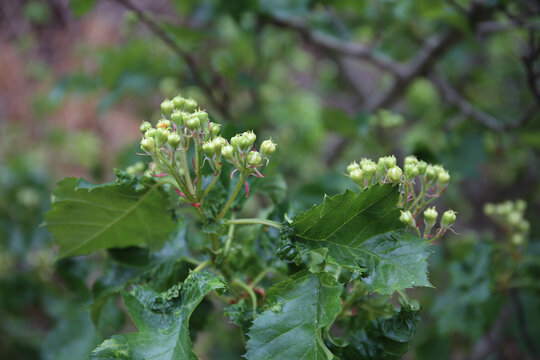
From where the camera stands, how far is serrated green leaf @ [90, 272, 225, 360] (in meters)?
0.80

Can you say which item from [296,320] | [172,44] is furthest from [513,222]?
[172,44]

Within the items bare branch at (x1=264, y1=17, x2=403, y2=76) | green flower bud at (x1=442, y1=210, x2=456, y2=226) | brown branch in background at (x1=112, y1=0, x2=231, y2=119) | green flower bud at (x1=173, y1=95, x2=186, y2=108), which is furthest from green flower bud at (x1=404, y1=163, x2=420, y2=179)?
bare branch at (x1=264, y1=17, x2=403, y2=76)

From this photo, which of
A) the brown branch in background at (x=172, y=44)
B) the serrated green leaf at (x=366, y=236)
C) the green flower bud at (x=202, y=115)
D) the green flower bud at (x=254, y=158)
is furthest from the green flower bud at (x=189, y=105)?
the brown branch in background at (x=172, y=44)

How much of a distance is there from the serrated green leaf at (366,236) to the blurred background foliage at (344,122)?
0.28 metres

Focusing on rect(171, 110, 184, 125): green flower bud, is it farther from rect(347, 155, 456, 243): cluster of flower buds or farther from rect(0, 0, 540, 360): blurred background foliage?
rect(347, 155, 456, 243): cluster of flower buds

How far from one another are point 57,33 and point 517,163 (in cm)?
537

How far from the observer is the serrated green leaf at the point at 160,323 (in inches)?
31.5

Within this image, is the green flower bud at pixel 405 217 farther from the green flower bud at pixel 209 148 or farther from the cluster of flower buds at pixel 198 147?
the green flower bud at pixel 209 148

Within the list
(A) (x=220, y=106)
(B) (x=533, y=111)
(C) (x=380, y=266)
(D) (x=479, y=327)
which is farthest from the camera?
(A) (x=220, y=106)

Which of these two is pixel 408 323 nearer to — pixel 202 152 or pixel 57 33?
pixel 202 152

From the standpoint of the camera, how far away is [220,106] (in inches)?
92.7

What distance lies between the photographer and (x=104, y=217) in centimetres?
108

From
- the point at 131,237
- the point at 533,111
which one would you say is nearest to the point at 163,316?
the point at 131,237

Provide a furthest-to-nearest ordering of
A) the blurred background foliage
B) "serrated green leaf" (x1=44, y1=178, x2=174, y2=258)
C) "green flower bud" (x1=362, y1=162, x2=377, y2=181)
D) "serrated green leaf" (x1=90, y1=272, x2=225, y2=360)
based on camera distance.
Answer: the blurred background foliage
"serrated green leaf" (x1=44, y1=178, x2=174, y2=258)
"green flower bud" (x1=362, y1=162, x2=377, y2=181)
"serrated green leaf" (x1=90, y1=272, x2=225, y2=360)
